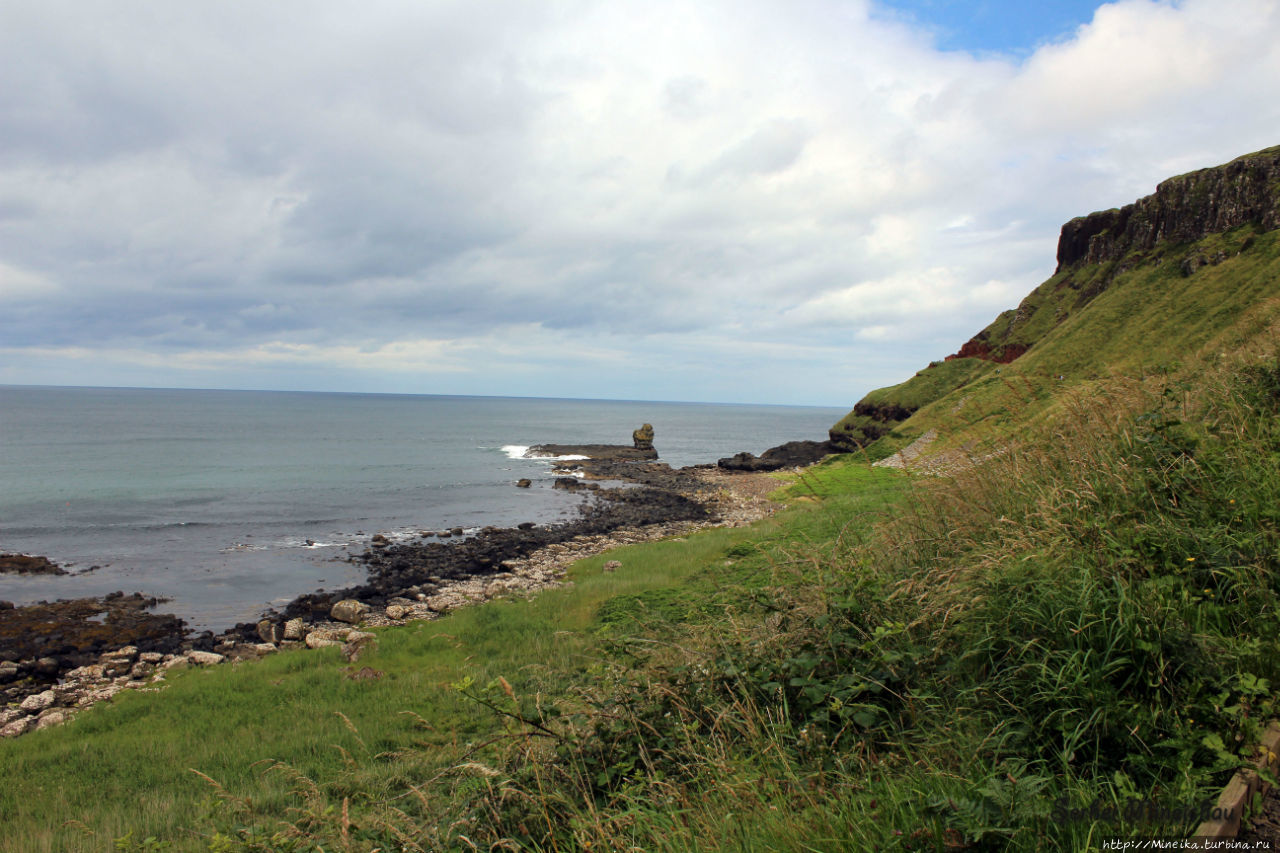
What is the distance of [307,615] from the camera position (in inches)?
879

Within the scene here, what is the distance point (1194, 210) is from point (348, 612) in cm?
8248

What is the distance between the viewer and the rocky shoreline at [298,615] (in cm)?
1620

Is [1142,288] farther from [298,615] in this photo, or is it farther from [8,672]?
[8,672]

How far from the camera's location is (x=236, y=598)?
25172 millimetres

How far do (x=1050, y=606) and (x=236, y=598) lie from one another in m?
29.2

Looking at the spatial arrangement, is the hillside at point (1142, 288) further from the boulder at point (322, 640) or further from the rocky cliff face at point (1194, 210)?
the boulder at point (322, 640)

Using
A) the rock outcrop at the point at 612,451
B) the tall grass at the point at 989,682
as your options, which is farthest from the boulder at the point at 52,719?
the rock outcrop at the point at 612,451

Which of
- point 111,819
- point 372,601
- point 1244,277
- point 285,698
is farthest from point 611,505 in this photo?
point 1244,277

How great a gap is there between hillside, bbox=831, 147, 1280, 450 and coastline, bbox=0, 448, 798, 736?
19537 millimetres

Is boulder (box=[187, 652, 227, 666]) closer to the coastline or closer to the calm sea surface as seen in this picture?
the coastline

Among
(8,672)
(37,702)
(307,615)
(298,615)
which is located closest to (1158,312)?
(307,615)

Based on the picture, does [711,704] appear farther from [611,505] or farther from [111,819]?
[611,505]

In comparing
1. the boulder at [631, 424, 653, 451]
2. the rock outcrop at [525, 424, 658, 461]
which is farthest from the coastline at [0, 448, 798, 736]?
the boulder at [631, 424, 653, 451]

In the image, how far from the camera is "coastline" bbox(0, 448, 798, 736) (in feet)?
52.9
